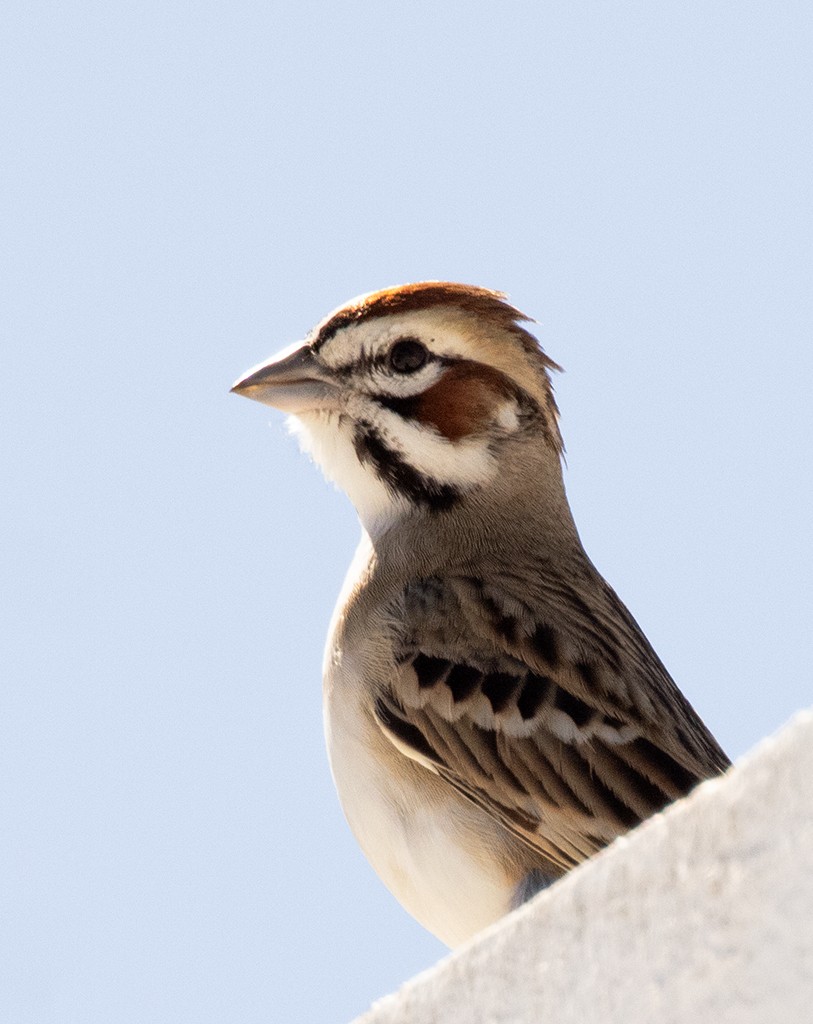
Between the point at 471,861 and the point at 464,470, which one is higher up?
the point at 464,470

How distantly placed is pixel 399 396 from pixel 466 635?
90 cm

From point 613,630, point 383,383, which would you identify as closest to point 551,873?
point 613,630

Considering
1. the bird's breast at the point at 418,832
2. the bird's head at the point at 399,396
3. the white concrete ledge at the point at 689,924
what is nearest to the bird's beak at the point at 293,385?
the bird's head at the point at 399,396

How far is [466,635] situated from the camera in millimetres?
5156

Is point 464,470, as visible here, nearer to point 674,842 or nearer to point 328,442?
point 328,442

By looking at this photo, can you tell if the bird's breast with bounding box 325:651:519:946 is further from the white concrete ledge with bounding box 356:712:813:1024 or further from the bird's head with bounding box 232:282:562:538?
the white concrete ledge with bounding box 356:712:813:1024

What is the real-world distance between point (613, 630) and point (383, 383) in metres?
Result: 1.06

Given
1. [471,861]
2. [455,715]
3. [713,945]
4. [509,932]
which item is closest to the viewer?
[713,945]

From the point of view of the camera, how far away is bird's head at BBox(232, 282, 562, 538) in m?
5.62

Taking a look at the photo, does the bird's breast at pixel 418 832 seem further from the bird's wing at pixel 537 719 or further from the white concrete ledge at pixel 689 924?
the white concrete ledge at pixel 689 924

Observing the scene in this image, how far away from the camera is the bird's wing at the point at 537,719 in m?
4.80

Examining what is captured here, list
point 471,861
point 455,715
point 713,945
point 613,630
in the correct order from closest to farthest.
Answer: point 713,945, point 471,861, point 455,715, point 613,630

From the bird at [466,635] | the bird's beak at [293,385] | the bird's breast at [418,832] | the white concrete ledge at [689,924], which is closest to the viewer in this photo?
the white concrete ledge at [689,924]

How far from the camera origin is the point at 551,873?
15.7ft
